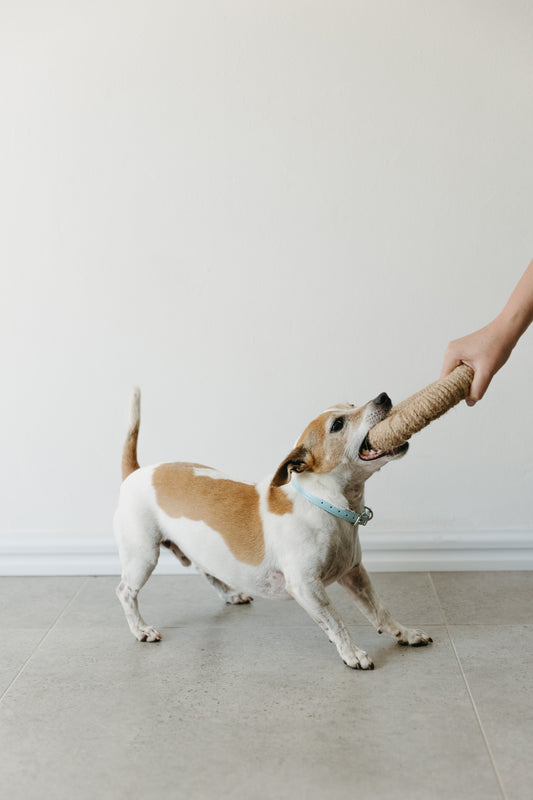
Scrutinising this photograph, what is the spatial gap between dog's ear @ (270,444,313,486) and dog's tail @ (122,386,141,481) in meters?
0.52

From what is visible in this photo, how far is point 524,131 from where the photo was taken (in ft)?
8.21

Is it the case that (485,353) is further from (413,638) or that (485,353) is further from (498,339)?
(413,638)

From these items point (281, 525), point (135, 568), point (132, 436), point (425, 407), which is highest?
point (425, 407)

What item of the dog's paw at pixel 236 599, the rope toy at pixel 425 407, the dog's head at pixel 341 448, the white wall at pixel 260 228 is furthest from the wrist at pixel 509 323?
the dog's paw at pixel 236 599

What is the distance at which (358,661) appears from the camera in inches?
80.2

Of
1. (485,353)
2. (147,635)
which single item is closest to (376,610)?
(147,635)

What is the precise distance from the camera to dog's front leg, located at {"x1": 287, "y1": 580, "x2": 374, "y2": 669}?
6.70 ft

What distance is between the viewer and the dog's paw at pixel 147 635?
7.47 feet

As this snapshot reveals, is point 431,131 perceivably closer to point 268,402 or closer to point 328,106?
point 328,106

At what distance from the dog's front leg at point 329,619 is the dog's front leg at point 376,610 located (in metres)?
0.14

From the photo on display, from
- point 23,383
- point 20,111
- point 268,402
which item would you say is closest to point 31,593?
point 23,383

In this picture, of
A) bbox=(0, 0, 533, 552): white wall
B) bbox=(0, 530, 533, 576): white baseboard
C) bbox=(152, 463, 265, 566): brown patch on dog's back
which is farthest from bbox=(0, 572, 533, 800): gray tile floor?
bbox=(0, 0, 533, 552): white wall

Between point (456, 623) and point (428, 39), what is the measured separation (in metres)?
1.76

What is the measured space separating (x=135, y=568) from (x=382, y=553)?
0.91 meters
